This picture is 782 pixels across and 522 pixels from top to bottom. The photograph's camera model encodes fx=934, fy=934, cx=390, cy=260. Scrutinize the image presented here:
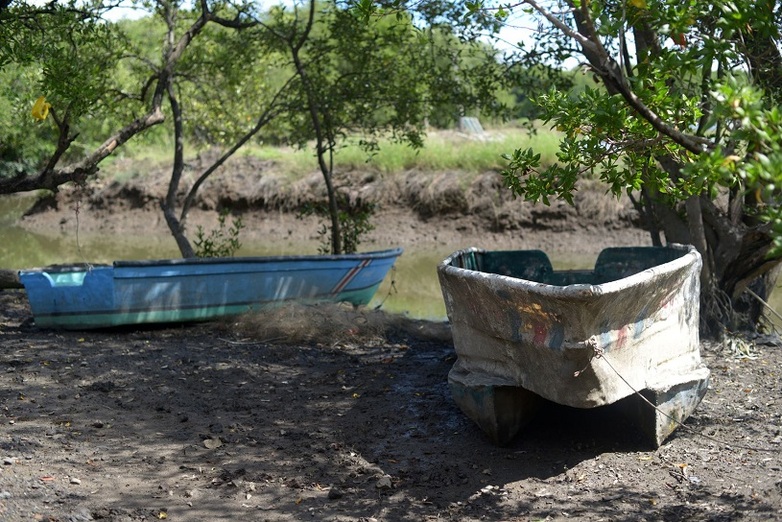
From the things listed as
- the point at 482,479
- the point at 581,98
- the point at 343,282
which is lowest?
the point at 482,479

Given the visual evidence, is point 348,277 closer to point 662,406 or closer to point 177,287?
point 177,287

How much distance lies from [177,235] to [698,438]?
24.3 feet

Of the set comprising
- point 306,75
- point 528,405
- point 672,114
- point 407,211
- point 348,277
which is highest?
point 306,75

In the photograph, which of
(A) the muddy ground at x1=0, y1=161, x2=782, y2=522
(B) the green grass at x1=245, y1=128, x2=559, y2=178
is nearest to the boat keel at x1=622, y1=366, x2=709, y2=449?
(A) the muddy ground at x1=0, y1=161, x2=782, y2=522

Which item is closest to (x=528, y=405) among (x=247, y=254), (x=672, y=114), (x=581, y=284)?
(x=581, y=284)

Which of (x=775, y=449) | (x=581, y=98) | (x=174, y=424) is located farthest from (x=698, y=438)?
(x=174, y=424)

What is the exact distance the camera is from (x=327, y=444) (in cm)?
627

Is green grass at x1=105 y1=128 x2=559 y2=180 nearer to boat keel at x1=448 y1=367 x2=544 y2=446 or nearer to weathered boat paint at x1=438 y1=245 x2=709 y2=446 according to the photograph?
weathered boat paint at x1=438 y1=245 x2=709 y2=446

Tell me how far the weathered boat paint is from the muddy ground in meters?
0.29

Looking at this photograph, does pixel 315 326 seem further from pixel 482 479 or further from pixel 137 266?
pixel 482 479

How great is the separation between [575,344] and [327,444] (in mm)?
1955

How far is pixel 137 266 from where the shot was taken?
945 centimetres

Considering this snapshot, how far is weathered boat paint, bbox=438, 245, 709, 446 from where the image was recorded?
5.24 metres

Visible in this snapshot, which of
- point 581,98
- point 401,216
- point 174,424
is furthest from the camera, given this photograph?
point 401,216
